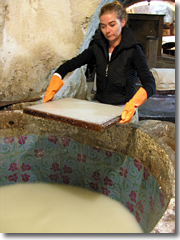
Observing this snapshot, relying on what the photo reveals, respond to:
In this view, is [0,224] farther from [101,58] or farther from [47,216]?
[101,58]

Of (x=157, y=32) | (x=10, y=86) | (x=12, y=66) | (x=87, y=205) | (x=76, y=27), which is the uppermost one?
(x=157, y=32)

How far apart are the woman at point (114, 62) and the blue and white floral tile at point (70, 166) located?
0.65m

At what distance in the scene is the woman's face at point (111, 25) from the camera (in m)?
1.81

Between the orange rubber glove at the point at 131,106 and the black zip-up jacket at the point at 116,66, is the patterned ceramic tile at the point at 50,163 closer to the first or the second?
the black zip-up jacket at the point at 116,66

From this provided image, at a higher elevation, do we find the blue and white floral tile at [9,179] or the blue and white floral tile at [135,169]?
the blue and white floral tile at [135,169]

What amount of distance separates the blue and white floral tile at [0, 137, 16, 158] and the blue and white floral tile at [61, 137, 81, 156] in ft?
1.63

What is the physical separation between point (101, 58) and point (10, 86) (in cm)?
130

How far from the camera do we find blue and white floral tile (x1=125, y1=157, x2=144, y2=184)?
1.67 meters

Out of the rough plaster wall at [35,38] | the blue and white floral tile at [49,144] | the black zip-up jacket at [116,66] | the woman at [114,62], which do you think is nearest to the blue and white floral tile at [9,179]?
the blue and white floral tile at [49,144]

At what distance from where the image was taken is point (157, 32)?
950cm

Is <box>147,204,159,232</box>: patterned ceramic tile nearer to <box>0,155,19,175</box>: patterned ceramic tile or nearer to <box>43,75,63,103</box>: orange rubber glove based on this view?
<box>43,75,63,103</box>: orange rubber glove

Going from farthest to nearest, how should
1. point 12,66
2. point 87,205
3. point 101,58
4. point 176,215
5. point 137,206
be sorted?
point 12,66 → point 101,58 → point 87,205 → point 137,206 → point 176,215

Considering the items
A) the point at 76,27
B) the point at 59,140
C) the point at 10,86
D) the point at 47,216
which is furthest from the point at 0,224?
the point at 76,27

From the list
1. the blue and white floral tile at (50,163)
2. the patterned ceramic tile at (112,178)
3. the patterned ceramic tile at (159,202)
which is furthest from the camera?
the blue and white floral tile at (50,163)
